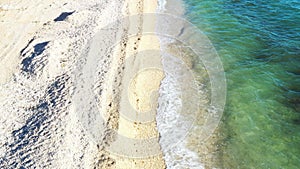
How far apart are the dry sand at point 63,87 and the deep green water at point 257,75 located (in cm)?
299

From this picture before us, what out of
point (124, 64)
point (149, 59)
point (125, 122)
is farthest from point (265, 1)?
point (125, 122)

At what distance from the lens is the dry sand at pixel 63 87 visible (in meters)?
10.5

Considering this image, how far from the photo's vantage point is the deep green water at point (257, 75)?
11.2m

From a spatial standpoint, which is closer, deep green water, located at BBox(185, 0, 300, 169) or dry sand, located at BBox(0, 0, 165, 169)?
dry sand, located at BBox(0, 0, 165, 169)

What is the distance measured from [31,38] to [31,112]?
6.19 metres

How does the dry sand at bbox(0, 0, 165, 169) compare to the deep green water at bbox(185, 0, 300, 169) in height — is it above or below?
above

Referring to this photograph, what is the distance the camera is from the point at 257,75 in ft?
48.7

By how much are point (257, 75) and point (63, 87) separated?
8.55 meters

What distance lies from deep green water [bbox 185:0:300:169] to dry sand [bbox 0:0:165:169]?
2.99 m

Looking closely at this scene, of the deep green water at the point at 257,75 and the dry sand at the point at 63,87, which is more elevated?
the dry sand at the point at 63,87

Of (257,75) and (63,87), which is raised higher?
(63,87)

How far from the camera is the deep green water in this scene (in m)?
11.2

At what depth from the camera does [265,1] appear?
69.6ft

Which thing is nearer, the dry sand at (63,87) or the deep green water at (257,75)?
the dry sand at (63,87)
